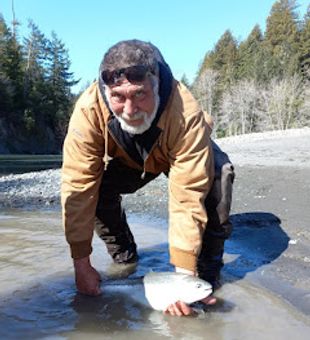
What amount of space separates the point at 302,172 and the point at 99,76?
6.11m

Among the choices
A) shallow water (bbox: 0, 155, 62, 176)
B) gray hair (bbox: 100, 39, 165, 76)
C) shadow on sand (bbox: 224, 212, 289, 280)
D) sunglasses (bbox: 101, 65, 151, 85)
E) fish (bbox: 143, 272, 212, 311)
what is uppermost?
gray hair (bbox: 100, 39, 165, 76)

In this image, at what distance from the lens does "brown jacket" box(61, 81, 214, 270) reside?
2.60 metres

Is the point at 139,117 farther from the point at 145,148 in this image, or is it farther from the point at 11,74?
the point at 11,74

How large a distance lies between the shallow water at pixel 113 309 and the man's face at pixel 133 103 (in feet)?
3.48

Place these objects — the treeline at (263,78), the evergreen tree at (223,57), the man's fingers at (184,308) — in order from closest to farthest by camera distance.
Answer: the man's fingers at (184,308) < the treeline at (263,78) < the evergreen tree at (223,57)

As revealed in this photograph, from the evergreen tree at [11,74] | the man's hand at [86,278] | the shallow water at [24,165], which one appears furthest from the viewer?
the evergreen tree at [11,74]

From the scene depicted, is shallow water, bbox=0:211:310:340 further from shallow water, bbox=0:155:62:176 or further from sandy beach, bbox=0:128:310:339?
shallow water, bbox=0:155:62:176

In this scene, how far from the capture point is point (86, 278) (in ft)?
9.59

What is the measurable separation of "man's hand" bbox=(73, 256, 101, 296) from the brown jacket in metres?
0.08

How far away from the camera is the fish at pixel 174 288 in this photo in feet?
8.00

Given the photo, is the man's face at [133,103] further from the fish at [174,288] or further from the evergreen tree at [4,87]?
the evergreen tree at [4,87]

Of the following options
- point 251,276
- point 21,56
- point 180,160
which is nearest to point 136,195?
point 251,276

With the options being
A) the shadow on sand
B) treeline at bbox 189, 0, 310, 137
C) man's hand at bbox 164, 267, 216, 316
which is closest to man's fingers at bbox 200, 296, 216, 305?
man's hand at bbox 164, 267, 216, 316

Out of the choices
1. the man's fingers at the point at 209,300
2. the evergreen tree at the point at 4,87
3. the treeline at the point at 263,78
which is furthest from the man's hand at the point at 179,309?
the treeline at the point at 263,78
